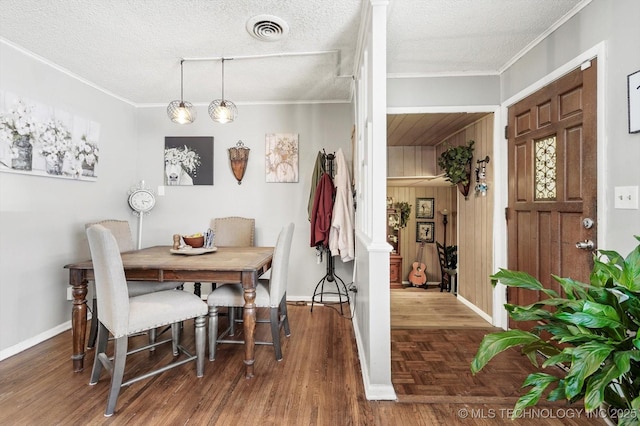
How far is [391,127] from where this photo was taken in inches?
139

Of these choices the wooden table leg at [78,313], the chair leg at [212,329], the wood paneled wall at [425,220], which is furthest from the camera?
the wood paneled wall at [425,220]

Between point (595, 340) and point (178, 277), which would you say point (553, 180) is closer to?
point (595, 340)

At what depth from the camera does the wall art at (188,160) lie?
→ 366 centimetres

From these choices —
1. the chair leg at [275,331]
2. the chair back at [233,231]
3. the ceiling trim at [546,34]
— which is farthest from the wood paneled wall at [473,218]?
the chair back at [233,231]

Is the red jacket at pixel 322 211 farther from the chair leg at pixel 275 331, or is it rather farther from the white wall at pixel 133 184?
the chair leg at pixel 275 331

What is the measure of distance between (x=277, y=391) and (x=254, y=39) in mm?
2463

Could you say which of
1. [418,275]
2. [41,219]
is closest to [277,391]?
[41,219]

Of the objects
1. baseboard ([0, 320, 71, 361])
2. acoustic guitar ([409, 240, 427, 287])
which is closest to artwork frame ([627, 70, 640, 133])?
baseboard ([0, 320, 71, 361])

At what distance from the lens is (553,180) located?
7.05 feet

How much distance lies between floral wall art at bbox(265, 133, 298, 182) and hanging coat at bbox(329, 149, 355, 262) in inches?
26.4

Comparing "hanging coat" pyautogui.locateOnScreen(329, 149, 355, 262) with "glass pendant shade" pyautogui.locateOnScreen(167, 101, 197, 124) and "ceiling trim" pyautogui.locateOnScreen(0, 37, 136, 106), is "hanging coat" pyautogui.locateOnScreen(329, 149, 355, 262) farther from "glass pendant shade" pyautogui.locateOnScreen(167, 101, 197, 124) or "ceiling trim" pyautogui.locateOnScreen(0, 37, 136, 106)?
"ceiling trim" pyautogui.locateOnScreen(0, 37, 136, 106)

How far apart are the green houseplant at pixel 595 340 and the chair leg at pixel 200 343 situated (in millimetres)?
1599

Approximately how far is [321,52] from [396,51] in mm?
608

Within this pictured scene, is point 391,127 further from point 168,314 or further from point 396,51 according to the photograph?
point 168,314
